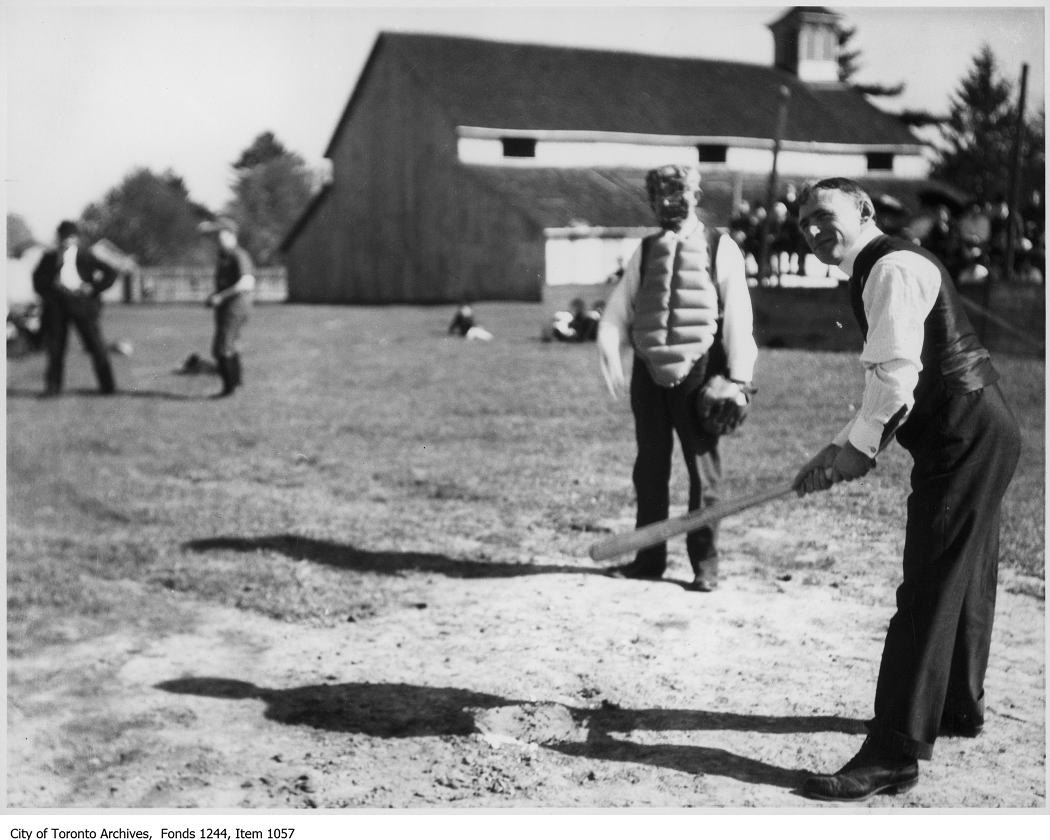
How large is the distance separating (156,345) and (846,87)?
399 inches

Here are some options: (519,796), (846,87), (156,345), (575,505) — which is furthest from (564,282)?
(156,345)

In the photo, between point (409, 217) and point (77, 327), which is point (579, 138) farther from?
point (77, 327)

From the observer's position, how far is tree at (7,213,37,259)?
10625mm

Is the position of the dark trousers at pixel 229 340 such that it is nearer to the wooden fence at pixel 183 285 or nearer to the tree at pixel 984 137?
the wooden fence at pixel 183 285

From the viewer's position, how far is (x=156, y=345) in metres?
13.5

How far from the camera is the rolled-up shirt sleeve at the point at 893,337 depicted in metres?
3.05

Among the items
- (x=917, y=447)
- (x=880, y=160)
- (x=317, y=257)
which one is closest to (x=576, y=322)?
(x=880, y=160)

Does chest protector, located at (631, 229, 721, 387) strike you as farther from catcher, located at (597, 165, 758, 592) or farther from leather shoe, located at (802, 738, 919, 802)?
leather shoe, located at (802, 738, 919, 802)

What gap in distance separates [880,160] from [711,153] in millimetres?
903

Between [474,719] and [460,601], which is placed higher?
[460,601]

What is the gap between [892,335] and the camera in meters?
3.04

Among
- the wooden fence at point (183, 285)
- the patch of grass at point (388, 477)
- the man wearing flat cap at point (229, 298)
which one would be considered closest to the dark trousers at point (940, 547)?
the patch of grass at point (388, 477)

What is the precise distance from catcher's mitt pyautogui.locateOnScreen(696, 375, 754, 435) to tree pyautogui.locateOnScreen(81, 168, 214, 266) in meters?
7.86

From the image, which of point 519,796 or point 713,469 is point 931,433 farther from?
point 519,796
